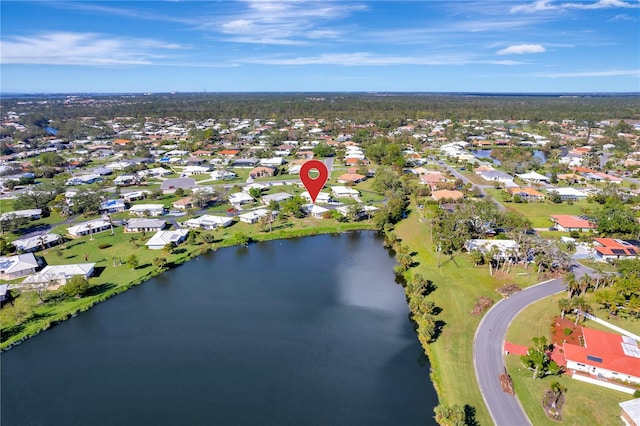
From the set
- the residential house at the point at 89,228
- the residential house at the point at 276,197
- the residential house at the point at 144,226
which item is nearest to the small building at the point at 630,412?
the residential house at the point at 276,197

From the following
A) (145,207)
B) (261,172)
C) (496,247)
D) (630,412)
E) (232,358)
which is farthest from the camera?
(261,172)

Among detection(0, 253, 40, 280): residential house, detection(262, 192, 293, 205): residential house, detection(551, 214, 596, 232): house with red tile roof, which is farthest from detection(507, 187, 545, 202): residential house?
detection(0, 253, 40, 280): residential house

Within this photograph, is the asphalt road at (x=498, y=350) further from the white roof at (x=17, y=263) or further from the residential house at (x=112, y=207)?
the residential house at (x=112, y=207)

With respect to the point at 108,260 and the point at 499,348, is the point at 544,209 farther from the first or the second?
the point at 108,260

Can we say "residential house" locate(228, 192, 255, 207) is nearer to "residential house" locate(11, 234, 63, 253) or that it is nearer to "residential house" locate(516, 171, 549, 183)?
"residential house" locate(11, 234, 63, 253)

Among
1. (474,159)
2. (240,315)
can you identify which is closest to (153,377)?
(240,315)

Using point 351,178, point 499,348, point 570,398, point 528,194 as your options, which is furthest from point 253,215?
point 528,194

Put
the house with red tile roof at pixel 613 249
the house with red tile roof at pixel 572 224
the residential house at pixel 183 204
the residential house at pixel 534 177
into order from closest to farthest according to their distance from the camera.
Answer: the house with red tile roof at pixel 613 249 → the house with red tile roof at pixel 572 224 → the residential house at pixel 183 204 → the residential house at pixel 534 177
